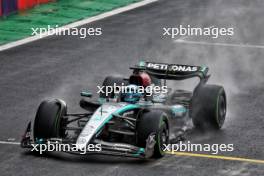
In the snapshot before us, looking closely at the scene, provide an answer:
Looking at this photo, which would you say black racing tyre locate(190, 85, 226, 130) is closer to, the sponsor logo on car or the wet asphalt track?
the wet asphalt track

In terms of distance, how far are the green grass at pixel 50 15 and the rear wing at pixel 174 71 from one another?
9.43 m

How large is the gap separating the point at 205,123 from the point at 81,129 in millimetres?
2860

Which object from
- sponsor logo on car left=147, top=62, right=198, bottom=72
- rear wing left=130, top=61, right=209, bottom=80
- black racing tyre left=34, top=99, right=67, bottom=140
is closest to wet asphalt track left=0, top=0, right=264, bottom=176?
black racing tyre left=34, top=99, right=67, bottom=140

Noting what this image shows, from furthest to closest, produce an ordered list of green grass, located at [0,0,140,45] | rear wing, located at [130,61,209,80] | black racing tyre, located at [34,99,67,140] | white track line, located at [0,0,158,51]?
green grass, located at [0,0,140,45] → white track line, located at [0,0,158,51] → rear wing, located at [130,61,209,80] → black racing tyre, located at [34,99,67,140]

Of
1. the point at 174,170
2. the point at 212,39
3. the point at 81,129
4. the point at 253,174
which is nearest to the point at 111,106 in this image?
the point at 81,129

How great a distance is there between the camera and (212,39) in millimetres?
29484

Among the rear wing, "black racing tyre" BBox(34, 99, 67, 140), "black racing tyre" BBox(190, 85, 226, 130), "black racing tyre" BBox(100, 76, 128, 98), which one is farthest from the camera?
the rear wing

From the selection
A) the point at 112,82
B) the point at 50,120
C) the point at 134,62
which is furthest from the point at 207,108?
the point at 134,62

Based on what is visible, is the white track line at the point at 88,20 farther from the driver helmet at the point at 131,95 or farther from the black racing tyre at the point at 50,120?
the black racing tyre at the point at 50,120

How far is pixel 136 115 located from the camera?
17.8 metres

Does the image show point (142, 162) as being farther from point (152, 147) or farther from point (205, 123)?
point (205, 123)

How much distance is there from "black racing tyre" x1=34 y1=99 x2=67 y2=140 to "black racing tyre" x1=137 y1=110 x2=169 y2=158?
146 cm

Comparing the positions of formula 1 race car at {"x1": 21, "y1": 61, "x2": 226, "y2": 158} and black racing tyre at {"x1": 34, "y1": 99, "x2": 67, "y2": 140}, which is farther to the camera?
black racing tyre at {"x1": 34, "y1": 99, "x2": 67, "y2": 140}

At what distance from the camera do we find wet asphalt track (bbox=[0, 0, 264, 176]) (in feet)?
54.1
